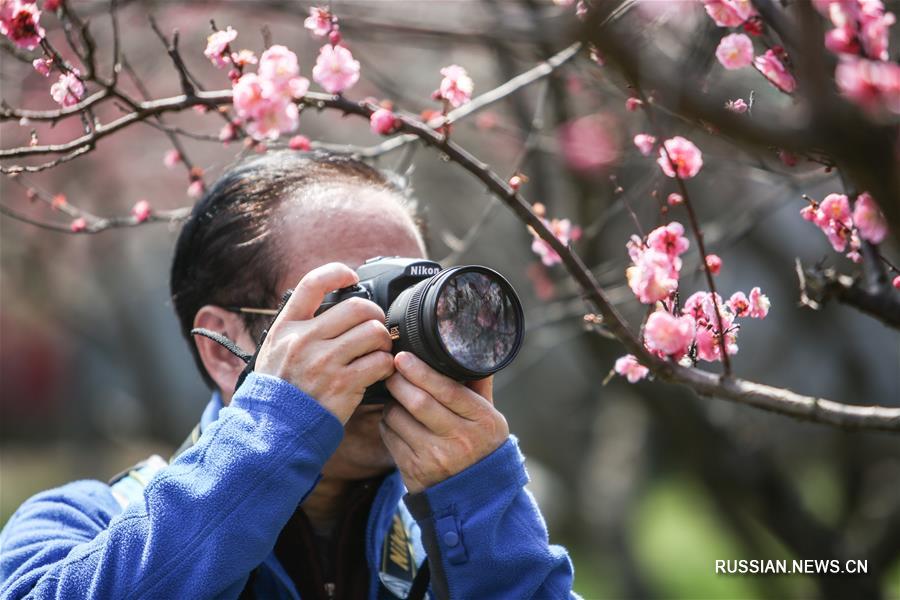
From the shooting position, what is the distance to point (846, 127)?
0.66 meters

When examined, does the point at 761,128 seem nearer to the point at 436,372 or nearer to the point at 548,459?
the point at 436,372

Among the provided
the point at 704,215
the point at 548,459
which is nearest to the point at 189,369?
the point at 548,459

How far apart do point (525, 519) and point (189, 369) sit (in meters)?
9.10

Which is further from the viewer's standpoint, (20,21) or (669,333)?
(20,21)

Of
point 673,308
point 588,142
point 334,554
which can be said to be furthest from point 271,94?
point 588,142

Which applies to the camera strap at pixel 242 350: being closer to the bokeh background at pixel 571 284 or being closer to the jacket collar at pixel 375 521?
the jacket collar at pixel 375 521

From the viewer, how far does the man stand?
1.18 metres

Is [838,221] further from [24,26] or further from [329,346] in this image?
[24,26]

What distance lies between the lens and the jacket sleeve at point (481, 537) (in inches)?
49.9

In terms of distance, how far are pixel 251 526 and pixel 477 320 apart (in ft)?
1.31

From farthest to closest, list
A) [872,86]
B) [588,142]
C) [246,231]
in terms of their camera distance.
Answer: [588,142] → [246,231] → [872,86]

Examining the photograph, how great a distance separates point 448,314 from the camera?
125cm

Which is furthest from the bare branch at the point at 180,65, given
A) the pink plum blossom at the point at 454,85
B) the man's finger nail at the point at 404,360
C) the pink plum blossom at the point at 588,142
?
the pink plum blossom at the point at 588,142

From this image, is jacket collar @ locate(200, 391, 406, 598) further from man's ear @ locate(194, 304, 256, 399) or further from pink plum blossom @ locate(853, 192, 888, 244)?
pink plum blossom @ locate(853, 192, 888, 244)
